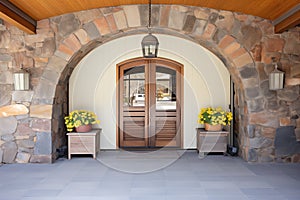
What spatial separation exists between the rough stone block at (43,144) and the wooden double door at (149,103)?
5.79 ft

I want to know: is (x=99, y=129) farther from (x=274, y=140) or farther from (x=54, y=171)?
(x=274, y=140)

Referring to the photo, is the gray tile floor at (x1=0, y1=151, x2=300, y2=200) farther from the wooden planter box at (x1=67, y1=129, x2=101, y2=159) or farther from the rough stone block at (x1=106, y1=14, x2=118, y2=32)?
the rough stone block at (x1=106, y1=14, x2=118, y2=32)

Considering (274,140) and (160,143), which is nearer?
(274,140)

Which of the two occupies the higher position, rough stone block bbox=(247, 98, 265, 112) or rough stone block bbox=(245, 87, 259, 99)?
rough stone block bbox=(245, 87, 259, 99)

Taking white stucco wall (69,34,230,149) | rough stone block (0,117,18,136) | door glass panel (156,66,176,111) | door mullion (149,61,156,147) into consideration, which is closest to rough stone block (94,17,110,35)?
white stucco wall (69,34,230,149)

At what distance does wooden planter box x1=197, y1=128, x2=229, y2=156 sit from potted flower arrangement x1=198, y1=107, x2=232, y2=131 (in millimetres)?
115

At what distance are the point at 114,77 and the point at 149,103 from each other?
0.91 m

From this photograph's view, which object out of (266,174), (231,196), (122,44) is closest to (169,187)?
(231,196)

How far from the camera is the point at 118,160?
5.39m

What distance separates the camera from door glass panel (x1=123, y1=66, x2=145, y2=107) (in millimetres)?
6539

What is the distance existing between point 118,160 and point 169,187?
5.58 ft

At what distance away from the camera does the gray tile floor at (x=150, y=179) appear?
360 centimetres

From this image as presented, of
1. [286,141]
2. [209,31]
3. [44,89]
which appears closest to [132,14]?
[209,31]

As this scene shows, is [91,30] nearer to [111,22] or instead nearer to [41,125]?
[111,22]
